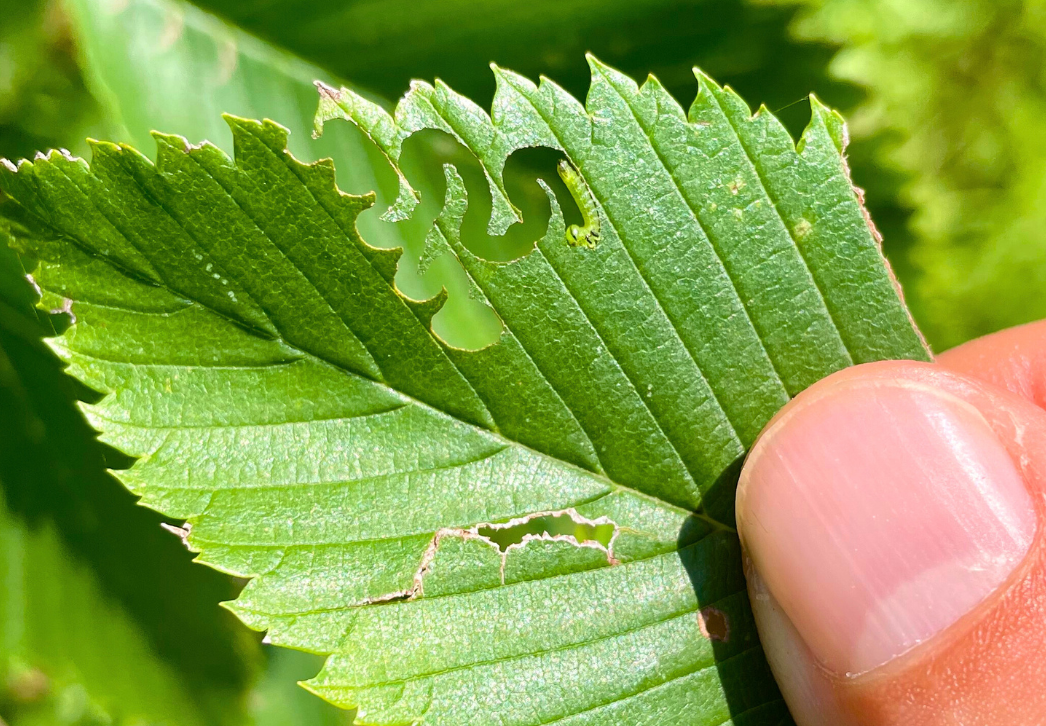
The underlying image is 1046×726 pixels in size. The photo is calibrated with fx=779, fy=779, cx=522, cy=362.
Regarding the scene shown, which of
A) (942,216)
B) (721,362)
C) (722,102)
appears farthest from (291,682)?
(942,216)

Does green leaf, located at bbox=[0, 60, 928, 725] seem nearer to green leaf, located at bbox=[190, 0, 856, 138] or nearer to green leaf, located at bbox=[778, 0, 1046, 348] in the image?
green leaf, located at bbox=[190, 0, 856, 138]

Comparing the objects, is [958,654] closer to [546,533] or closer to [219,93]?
[546,533]

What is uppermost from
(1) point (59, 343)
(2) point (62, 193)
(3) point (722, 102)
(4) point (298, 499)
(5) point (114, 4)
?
(5) point (114, 4)

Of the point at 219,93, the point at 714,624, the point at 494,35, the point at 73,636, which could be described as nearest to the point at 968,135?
the point at 494,35

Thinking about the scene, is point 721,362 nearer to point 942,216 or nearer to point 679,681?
point 679,681

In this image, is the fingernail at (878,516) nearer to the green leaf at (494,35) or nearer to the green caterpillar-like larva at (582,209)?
the green caterpillar-like larva at (582,209)
